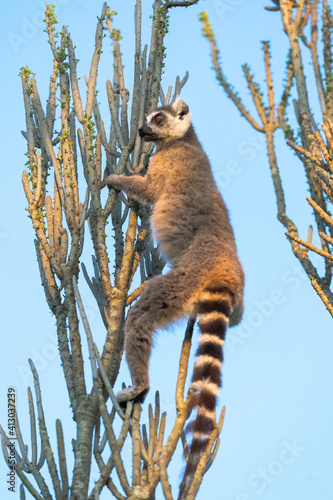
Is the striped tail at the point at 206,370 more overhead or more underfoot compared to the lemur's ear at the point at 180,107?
more underfoot

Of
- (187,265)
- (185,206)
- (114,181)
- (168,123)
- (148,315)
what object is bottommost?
(148,315)

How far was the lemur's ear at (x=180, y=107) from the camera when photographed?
6.52 metres

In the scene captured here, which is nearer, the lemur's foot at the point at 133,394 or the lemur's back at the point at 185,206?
the lemur's foot at the point at 133,394

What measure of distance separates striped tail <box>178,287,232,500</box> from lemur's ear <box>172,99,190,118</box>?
2294mm

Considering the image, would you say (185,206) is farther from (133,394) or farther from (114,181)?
(133,394)

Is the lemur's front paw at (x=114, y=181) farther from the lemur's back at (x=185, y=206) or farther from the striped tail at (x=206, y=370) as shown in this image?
the striped tail at (x=206, y=370)

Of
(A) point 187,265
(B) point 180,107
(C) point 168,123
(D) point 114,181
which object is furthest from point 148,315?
(B) point 180,107

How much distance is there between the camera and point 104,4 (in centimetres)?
581

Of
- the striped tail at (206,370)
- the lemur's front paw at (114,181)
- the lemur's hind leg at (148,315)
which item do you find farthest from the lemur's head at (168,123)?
the striped tail at (206,370)

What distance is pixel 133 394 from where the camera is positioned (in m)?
4.49

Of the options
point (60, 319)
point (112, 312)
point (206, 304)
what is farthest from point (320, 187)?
point (60, 319)

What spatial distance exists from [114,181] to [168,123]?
128 centimetres

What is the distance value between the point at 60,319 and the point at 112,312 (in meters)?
0.41

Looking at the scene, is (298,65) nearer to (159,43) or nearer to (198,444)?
(159,43)
